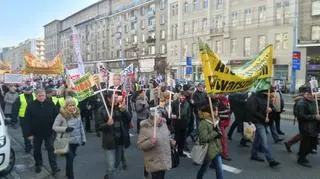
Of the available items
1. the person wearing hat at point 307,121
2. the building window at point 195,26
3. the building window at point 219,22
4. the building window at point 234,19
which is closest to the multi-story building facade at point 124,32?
the building window at point 195,26

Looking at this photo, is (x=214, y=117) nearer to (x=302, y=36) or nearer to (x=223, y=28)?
(x=302, y=36)

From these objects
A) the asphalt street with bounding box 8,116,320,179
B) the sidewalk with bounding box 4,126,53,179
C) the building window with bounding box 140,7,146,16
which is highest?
the building window with bounding box 140,7,146,16

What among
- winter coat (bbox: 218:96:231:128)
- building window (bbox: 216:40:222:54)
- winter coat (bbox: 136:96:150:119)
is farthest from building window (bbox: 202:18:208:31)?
winter coat (bbox: 218:96:231:128)

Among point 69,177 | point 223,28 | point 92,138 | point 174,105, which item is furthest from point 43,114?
point 223,28

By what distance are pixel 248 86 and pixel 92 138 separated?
5917 millimetres

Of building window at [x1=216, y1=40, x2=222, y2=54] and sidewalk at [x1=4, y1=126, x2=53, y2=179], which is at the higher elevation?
building window at [x1=216, y1=40, x2=222, y2=54]

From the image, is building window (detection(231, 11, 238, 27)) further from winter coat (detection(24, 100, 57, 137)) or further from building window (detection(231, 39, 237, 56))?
winter coat (detection(24, 100, 57, 137))

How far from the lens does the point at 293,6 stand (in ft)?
136

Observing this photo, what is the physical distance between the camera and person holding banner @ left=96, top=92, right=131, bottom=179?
7137 mm

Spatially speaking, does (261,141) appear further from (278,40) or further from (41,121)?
(278,40)

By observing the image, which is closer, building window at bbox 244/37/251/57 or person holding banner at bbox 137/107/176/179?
person holding banner at bbox 137/107/176/179

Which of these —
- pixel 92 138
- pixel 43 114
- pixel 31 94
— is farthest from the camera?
pixel 92 138

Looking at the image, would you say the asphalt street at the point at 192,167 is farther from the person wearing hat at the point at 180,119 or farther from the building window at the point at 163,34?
the building window at the point at 163,34

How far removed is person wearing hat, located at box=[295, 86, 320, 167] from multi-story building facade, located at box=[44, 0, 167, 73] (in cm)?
4461
